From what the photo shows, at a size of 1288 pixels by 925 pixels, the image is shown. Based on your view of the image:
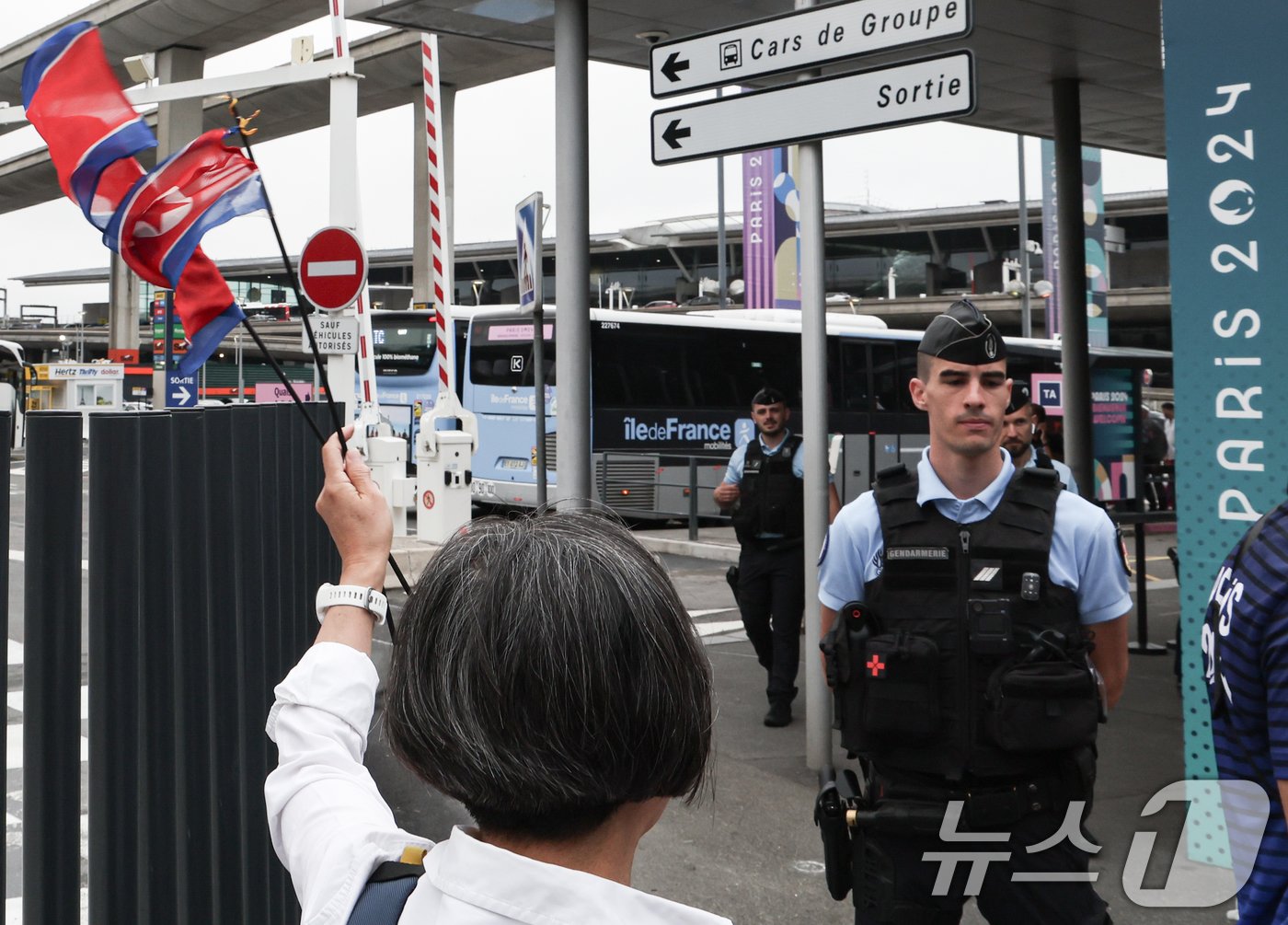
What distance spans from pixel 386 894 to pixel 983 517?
220cm

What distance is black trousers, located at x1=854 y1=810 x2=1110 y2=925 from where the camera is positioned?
2.93 meters

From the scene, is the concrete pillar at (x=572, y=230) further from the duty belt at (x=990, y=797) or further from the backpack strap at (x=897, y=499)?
the duty belt at (x=990, y=797)

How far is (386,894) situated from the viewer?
129cm

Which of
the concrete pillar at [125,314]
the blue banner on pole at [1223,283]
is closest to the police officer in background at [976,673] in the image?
the blue banner on pole at [1223,283]

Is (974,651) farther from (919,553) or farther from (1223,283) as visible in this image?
(1223,283)

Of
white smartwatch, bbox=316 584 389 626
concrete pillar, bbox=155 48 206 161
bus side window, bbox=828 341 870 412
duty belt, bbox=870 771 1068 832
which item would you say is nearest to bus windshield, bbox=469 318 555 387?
bus side window, bbox=828 341 870 412

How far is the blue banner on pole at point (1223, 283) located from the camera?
448 centimetres

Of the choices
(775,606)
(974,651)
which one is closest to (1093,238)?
(775,606)

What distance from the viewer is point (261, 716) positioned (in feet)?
11.1

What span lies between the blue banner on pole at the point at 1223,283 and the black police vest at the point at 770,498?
307 centimetres

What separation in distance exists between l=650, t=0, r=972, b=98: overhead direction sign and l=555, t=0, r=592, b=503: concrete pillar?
4.41ft

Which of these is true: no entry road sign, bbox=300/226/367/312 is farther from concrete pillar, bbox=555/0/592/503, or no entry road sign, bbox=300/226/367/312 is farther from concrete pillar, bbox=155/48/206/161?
concrete pillar, bbox=155/48/206/161

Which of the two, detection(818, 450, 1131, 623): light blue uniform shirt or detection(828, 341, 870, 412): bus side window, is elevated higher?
detection(828, 341, 870, 412): bus side window

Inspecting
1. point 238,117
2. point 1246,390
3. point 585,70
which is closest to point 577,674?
point 238,117
